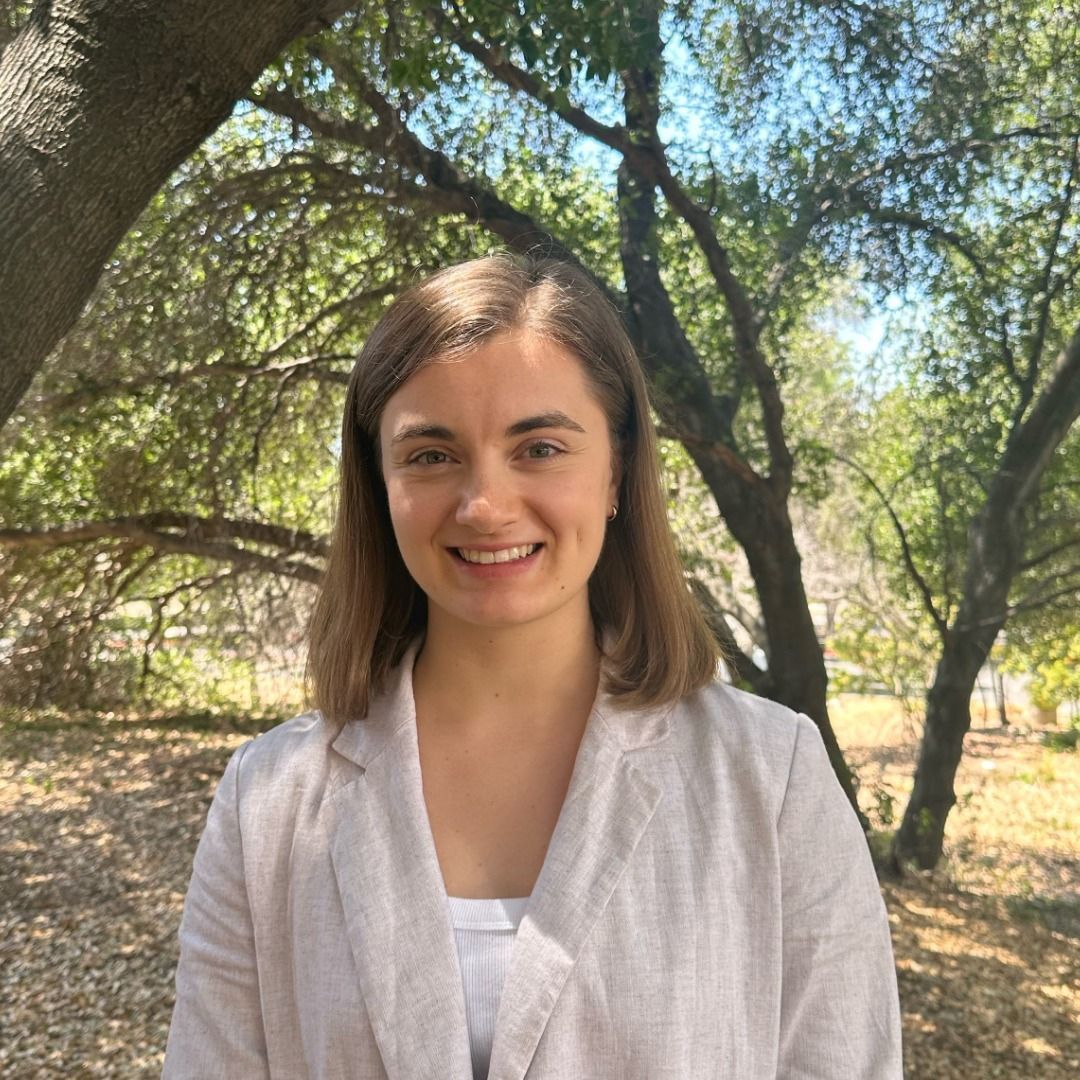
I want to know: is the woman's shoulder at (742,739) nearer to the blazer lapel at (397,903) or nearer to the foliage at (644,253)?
the blazer lapel at (397,903)

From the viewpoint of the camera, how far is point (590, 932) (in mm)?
1275

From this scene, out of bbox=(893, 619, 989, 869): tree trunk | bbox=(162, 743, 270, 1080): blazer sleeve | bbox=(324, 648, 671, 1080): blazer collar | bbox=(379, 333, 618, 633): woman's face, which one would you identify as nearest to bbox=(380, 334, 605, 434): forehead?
bbox=(379, 333, 618, 633): woman's face

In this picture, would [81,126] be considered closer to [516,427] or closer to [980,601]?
[516,427]

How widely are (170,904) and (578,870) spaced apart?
173 inches

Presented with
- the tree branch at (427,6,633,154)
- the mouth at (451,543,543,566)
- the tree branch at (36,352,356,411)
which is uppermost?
the tree branch at (427,6,633,154)

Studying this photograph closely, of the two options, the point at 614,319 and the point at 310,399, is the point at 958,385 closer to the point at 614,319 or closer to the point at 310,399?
the point at 310,399

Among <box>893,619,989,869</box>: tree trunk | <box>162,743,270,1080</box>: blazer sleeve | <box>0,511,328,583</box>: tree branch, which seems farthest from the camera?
<box>0,511,328,583</box>: tree branch

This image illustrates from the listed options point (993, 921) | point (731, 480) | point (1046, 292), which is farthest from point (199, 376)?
point (993, 921)

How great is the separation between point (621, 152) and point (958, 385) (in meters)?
2.29

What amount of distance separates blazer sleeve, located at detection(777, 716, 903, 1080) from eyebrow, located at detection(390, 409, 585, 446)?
0.58 meters

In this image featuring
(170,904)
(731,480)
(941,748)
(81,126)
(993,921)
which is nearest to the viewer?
(81,126)

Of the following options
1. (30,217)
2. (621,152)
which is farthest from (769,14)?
(30,217)

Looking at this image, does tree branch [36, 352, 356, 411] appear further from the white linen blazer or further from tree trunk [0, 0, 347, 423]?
the white linen blazer

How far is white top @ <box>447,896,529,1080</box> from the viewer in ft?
4.18
